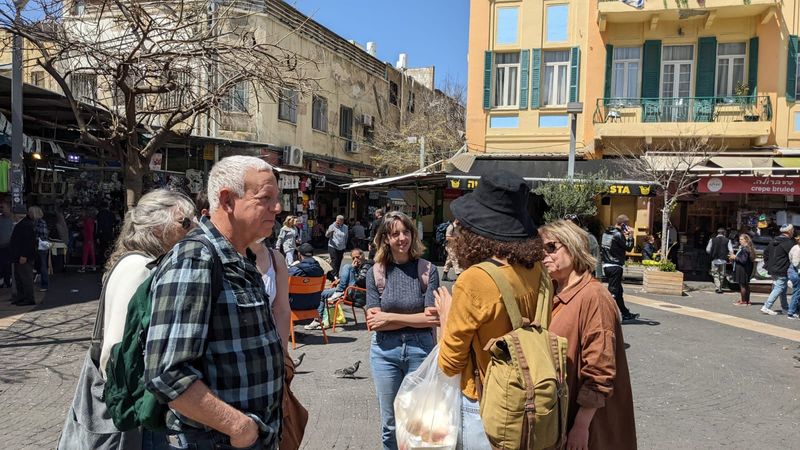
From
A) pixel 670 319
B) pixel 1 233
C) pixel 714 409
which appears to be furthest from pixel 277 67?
pixel 670 319

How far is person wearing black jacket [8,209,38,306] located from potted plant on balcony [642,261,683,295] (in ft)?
41.9

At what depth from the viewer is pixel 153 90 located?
7777 millimetres

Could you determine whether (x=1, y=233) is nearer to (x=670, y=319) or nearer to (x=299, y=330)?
(x=299, y=330)

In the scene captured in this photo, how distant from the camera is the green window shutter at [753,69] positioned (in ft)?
55.5

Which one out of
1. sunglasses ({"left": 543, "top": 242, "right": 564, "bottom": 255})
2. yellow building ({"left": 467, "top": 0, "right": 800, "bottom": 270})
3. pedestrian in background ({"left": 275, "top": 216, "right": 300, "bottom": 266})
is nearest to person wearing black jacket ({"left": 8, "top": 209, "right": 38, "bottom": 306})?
pedestrian in background ({"left": 275, "top": 216, "right": 300, "bottom": 266})

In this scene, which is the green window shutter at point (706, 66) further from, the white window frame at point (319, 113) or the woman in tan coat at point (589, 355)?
the woman in tan coat at point (589, 355)

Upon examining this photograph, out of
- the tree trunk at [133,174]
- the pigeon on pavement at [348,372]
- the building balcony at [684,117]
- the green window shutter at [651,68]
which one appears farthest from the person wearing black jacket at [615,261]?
the green window shutter at [651,68]

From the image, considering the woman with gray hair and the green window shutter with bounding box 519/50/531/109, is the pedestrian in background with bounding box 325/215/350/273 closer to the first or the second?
the green window shutter with bounding box 519/50/531/109

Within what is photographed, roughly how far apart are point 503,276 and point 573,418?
84 centimetres

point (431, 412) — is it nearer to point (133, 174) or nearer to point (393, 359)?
point (393, 359)

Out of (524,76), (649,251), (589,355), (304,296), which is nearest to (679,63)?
(524,76)

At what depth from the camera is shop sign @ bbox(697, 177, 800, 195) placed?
15023 millimetres

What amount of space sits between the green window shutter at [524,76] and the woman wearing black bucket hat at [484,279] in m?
17.3

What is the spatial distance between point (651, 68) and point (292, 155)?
12.3 metres
